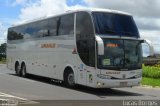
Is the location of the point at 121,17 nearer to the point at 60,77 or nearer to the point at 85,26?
the point at 85,26

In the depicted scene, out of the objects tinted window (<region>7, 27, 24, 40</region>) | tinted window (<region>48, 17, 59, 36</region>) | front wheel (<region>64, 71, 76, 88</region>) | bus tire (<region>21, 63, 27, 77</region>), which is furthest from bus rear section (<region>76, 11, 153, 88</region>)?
tinted window (<region>7, 27, 24, 40</region>)

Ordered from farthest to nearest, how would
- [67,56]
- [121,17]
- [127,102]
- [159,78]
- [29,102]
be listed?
1. [159,78]
2. [67,56]
3. [121,17]
4. [127,102]
5. [29,102]

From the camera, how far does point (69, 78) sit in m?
22.6

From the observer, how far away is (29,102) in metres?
15.5

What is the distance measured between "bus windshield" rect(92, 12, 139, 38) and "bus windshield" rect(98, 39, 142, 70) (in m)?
0.41

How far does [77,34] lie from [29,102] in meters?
6.70

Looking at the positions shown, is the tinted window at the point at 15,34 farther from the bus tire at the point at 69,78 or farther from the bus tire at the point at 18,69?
the bus tire at the point at 69,78

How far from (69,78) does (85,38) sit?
9.26 ft

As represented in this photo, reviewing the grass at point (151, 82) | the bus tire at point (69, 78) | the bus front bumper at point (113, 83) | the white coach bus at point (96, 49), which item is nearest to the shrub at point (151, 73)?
the grass at point (151, 82)

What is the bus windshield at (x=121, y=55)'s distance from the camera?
19.9m

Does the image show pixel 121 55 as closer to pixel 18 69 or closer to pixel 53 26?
pixel 53 26

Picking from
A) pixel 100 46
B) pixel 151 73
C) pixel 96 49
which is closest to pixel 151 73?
pixel 151 73

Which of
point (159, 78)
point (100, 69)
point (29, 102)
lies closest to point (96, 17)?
point (100, 69)

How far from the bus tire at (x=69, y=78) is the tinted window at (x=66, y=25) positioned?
79.1 inches
